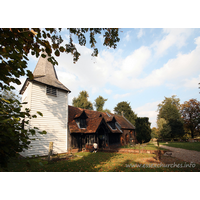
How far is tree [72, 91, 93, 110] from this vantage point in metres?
47.0

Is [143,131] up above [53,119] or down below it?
below

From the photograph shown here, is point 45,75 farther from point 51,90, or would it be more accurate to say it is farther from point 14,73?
point 14,73

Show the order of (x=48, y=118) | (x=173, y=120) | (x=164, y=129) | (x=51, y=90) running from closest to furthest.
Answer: (x=48, y=118)
(x=51, y=90)
(x=164, y=129)
(x=173, y=120)

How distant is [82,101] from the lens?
47688mm

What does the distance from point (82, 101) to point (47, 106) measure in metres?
33.6

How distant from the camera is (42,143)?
12.8 m

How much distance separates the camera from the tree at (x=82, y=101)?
154ft

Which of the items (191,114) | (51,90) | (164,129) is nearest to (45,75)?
(51,90)

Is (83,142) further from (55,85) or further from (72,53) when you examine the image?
(72,53)

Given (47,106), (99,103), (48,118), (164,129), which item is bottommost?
(164,129)

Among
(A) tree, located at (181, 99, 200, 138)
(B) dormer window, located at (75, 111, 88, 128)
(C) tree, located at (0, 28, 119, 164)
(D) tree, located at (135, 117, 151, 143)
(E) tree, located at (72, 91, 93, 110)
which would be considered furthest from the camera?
(E) tree, located at (72, 91, 93, 110)

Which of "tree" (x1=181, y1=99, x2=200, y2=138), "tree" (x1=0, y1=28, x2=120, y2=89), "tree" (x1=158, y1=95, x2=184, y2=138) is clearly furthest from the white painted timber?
"tree" (x1=181, y1=99, x2=200, y2=138)

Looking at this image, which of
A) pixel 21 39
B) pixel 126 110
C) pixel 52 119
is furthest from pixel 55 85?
pixel 126 110

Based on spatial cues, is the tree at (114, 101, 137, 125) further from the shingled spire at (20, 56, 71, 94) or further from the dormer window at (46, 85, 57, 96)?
the dormer window at (46, 85, 57, 96)
